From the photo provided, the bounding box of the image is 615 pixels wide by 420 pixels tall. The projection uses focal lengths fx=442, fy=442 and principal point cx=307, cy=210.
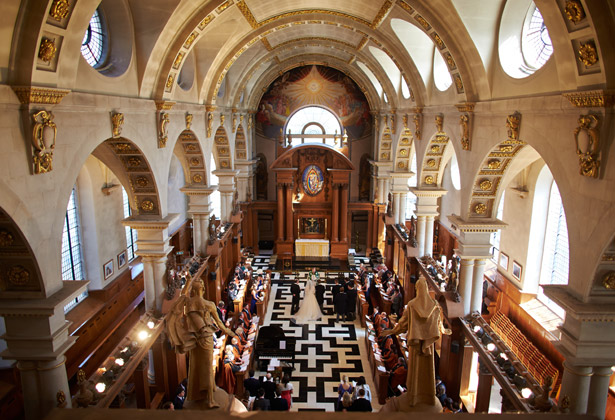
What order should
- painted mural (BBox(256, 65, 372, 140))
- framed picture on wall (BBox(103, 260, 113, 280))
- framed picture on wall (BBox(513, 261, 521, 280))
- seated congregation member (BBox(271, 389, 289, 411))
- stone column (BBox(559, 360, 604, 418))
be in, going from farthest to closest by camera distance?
painted mural (BBox(256, 65, 372, 140)), framed picture on wall (BBox(103, 260, 113, 280)), framed picture on wall (BBox(513, 261, 521, 280)), seated congregation member (BBox(271, 389, 289, 411)), stone column (BBox(559, 360, 604, 418))

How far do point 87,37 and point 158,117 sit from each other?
2.45 m

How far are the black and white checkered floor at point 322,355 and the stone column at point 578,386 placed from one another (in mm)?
6116

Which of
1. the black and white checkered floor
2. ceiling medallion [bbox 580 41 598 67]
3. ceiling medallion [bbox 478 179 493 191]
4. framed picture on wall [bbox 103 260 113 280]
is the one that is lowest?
the black and white checkered floor

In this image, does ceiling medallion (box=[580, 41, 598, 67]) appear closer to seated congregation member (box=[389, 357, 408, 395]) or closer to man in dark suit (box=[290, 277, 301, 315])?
seated congregation member (box=[389, 357, 408, 395])

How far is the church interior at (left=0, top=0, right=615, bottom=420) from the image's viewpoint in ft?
20.9

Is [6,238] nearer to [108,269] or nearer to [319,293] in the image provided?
[108,269]

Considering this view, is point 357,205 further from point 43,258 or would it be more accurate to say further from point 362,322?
point 43,258

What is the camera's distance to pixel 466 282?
12.0m

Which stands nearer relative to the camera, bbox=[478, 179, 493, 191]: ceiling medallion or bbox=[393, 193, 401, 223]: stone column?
bbox=[478, 179, 493, 191]: ceiling medallion

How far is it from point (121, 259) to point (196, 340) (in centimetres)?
1083

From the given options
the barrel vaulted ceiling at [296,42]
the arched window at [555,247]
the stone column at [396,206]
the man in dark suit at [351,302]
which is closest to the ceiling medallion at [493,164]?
the barrel vaulted ceiling at [296,42]

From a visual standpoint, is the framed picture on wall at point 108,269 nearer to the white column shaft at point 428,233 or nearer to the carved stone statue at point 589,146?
the white column shaft at point 428,233

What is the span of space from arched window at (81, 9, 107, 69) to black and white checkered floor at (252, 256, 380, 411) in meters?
9.80

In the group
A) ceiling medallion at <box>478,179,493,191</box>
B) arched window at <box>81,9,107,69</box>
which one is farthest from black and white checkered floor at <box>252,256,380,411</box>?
arched window at <box>81,9,107,69</box>
